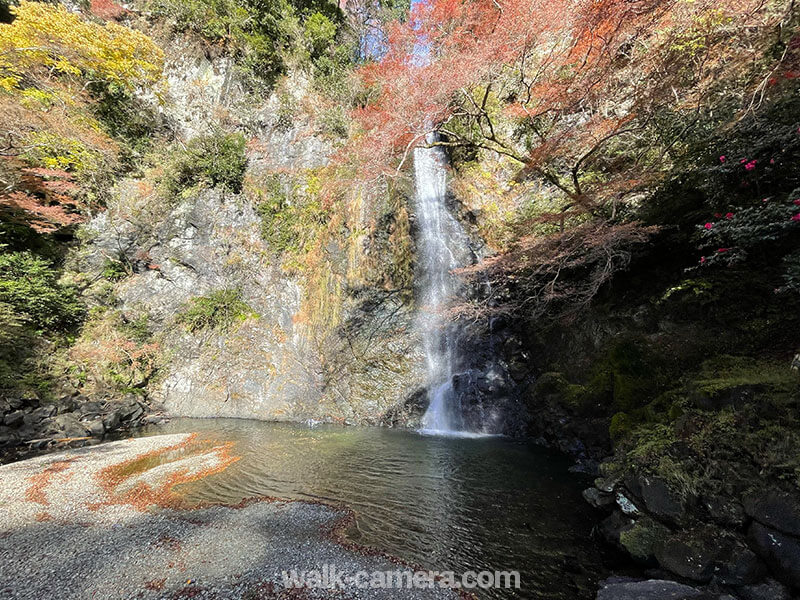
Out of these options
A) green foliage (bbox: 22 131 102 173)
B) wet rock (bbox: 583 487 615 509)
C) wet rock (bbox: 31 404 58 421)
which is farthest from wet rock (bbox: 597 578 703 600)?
green foliage (bbox: 22 131 102 173)

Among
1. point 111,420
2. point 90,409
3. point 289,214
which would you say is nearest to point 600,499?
point 111,420

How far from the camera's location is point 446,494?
6.01 meters

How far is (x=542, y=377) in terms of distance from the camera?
930 cm

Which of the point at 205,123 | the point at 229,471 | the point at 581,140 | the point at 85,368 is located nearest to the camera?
the point at 229,471

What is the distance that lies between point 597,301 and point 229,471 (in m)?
10.4

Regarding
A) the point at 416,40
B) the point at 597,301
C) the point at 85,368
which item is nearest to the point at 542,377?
the point at 597,301

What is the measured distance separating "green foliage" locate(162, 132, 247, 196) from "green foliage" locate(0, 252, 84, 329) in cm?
695

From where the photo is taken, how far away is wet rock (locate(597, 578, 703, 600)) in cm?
302

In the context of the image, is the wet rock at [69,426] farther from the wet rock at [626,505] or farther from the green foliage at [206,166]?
the wet rock at [626,505]

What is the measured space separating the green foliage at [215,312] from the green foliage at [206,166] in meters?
6.36

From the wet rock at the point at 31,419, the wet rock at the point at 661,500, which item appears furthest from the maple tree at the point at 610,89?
the wet rock at the point at 31,419

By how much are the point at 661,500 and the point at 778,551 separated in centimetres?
100

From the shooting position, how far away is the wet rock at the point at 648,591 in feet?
9.92

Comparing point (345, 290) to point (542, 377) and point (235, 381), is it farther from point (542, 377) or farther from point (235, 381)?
point (542, 377)
